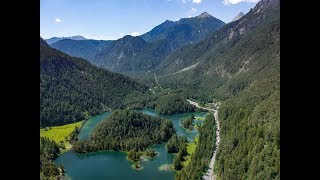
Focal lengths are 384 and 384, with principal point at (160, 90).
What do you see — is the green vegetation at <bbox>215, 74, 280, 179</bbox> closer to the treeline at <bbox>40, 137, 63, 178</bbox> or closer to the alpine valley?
the alpine valley

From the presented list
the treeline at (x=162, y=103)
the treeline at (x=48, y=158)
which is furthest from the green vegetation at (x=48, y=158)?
the treeline at (x=162, y=103)

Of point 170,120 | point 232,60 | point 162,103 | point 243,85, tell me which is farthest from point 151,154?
point 232,60

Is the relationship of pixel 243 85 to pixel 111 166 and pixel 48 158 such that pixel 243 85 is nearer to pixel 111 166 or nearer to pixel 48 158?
pixel 111 166

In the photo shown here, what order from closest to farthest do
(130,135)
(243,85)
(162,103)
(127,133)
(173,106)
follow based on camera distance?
(130,135)
(127,133)
(173,106)
(243,85)
(162,103)

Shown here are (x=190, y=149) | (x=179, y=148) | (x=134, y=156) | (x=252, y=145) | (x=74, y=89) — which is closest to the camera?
(x=252, y=145)

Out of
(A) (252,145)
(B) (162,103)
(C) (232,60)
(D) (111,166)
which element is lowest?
(D) (111,166)

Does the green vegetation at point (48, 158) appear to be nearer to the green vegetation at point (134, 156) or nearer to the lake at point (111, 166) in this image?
the lake at point (111, 166)
